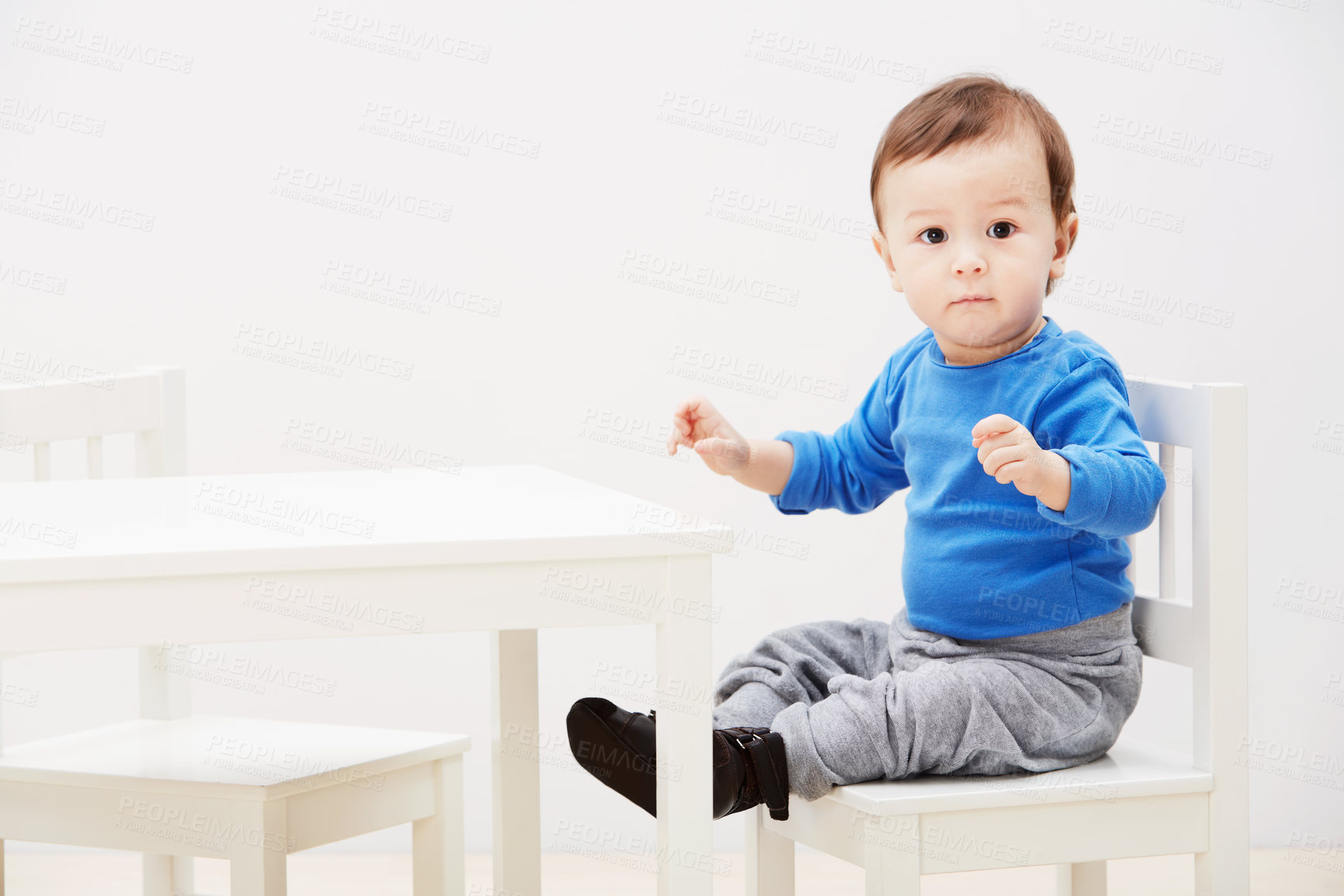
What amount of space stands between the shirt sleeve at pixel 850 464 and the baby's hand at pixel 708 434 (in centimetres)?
10

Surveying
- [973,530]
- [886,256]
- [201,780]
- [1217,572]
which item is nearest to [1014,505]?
[973,530]

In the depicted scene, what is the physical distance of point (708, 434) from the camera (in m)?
1.35

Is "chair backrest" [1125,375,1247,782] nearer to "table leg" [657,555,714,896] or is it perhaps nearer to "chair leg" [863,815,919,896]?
"chair leg" [863,815,919,896]

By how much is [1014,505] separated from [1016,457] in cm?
19

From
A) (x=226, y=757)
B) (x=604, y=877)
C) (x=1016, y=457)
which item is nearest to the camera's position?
(x=1016, y=457)

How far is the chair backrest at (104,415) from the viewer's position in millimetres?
1468

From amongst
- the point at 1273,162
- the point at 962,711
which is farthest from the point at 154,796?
the point at 1273,162

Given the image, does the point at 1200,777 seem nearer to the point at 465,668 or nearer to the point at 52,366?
the point at 465,668

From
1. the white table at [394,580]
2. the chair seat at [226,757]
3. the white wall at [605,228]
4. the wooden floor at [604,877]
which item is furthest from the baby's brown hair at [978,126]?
the wooden floor at [604,877]

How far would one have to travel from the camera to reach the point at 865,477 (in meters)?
1.45

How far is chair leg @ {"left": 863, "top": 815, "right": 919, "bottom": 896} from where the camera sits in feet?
3.56

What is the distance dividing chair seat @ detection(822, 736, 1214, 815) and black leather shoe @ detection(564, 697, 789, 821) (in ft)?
0.19

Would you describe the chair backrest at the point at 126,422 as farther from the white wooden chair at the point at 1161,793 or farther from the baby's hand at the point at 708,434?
the white wooden chair at the point at 1161,793

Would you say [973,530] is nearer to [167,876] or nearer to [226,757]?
[226,757]
